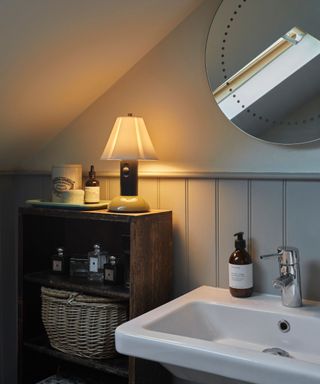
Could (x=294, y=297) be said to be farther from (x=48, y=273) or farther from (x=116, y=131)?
(x=48, y=273)

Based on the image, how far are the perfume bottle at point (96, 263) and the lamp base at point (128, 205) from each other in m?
0.20

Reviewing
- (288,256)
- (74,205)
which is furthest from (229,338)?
(74,205)

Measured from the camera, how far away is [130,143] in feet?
5.41

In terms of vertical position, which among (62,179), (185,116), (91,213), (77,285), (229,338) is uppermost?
(185,116)

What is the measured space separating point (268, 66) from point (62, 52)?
646 mm

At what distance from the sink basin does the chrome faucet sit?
0.03 meters

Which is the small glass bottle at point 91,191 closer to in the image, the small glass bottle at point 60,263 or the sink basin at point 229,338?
the small glass bottle at point 60,263

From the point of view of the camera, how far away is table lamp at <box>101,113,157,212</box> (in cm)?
164

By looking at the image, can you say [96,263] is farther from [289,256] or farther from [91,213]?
[289,256]

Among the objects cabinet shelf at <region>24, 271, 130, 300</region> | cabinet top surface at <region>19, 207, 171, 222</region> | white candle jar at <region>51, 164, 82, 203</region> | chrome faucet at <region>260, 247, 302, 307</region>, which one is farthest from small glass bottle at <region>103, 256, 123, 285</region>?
chrome faucet at <region>260, 247, 302, 307</region>

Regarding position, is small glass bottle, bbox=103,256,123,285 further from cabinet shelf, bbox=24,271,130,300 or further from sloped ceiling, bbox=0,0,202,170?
sloped ceiling, bbox=0,0,202,170

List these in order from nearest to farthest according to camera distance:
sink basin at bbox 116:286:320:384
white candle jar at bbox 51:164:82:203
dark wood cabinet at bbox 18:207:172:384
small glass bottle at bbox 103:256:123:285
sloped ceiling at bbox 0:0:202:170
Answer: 1. sink basin at bbox 116:286:320:384
2. sloped ceiling at bbox 0:0:202:170
3. dark wood cabinet at bbox 18:207:172:384
4. small glass bottle at bbox 103:256:123:285
5. white candle jar at bbox 51:164:82:203

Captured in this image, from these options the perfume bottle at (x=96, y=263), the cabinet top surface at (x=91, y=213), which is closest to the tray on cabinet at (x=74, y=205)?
the cabinet top surface at (x=91, y=213)

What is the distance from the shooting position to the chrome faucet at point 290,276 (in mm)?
1443
